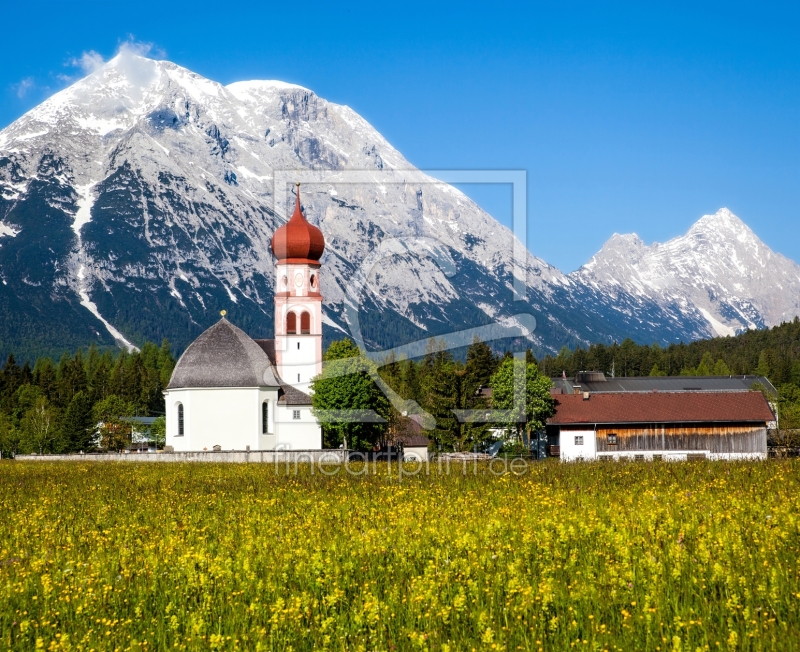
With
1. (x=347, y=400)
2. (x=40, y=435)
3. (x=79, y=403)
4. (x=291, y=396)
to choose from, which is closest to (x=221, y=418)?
(x=291, y=396)

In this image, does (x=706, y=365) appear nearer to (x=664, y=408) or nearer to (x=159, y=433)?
(x=159, y=433)

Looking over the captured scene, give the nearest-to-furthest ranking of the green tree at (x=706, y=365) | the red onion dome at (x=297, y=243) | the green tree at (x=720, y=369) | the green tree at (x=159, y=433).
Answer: the red onion dome at (x=297, y=243) → the green tree at (x=159, y=433) → the green tree at (x=720, y=369) → the green tree at (x=706, y=365)

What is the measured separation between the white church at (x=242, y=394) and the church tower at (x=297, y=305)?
0.09m

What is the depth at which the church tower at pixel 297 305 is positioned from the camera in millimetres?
64562

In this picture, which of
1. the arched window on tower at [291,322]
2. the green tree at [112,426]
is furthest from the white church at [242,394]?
the green tree at [112,426]

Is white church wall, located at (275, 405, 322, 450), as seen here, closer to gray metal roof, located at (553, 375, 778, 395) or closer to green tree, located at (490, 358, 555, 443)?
green tree, located at (490, 358, 555, 443)

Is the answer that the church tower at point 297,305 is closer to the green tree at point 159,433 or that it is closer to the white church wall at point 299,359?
the white church wall at point 299,359

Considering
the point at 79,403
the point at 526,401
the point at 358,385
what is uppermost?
the point at 358,385

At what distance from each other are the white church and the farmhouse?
19.0 meters

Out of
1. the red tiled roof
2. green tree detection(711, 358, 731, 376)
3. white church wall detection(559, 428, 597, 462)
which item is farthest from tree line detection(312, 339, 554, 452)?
green tree detection(711, 358, 731, 376)

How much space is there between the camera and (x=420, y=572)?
45.8 ft

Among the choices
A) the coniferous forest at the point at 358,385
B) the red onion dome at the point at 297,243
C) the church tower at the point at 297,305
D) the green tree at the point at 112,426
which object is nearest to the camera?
the church tower at the point at 297,305

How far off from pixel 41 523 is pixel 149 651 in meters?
11.2

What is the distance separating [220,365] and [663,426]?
3125 cm
